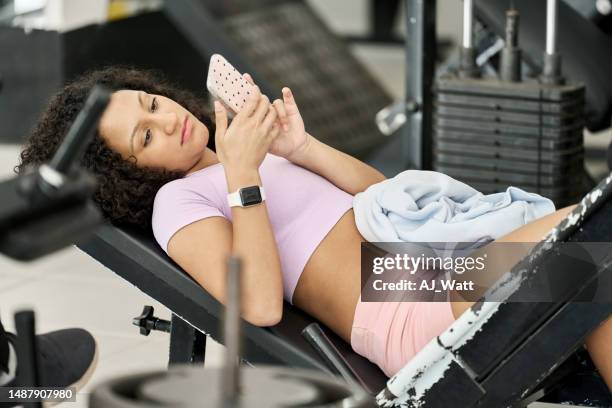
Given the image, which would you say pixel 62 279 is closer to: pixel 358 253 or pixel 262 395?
pixel 358 253

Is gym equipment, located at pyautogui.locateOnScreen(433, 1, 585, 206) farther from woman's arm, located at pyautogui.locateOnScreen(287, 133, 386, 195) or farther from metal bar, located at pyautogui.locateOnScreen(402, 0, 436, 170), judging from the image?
woman's arm, located at pyautogui.locateOnScreen(287, 133, 386, 195)

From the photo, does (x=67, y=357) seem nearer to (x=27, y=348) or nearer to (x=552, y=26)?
(x=27, y=348)

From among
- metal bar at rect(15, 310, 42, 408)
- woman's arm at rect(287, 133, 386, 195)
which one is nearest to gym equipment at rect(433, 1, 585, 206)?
woman's arm at rect(287, 133, 386, 195)

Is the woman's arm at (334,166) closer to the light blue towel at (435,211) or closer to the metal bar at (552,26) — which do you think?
the light blue towel at (435,211)

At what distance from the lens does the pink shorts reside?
1.81 meters

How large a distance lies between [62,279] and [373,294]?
65.7 inches

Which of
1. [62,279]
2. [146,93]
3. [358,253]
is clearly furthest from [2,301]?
[358,253]

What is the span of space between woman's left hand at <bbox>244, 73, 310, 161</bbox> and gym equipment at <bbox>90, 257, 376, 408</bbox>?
105 centimetres

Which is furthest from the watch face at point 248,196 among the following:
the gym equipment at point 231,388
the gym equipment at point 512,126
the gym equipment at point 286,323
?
the gym equipment at point 512,126

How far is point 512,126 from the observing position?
2971 mm

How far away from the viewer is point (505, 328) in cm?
170

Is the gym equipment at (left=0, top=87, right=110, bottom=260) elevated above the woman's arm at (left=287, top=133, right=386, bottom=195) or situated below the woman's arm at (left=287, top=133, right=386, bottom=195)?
above

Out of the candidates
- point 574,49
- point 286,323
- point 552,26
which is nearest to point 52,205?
point 286,323

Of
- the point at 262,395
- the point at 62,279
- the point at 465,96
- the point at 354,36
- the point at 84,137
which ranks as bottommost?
the point at 354,36
